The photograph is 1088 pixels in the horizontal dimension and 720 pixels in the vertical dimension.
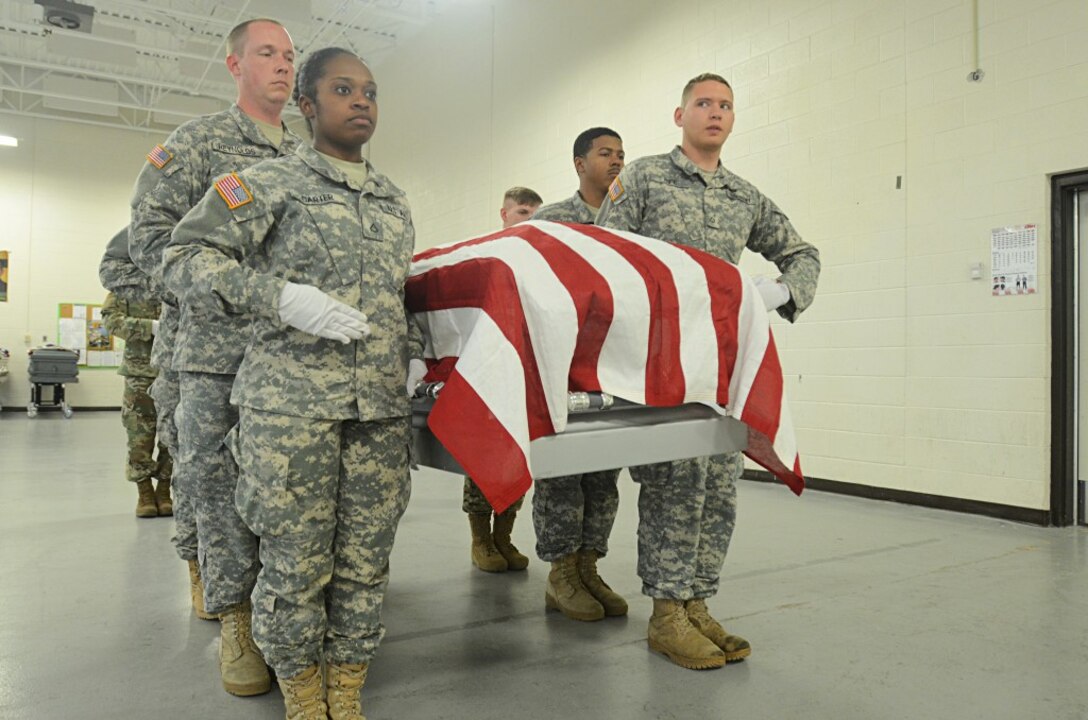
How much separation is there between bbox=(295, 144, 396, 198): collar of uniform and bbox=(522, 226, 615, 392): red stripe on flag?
1.26ft

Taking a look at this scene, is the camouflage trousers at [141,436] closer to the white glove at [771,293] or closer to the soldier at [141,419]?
the soldier at [141,419]

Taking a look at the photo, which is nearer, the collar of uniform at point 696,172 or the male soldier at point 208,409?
the male soldier at point 208,409

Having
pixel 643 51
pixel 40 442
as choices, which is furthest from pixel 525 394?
pixel 40 442

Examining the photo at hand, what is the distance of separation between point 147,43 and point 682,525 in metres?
10.4

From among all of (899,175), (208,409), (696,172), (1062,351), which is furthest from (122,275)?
(1062,351)

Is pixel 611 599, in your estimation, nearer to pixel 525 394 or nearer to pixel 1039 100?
pixel 525 394

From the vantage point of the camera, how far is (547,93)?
7281 mm

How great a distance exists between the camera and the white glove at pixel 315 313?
55.8 inches

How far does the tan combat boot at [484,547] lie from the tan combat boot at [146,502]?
6.63ft

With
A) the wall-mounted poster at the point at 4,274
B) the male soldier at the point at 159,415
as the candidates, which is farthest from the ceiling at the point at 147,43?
the male soldier at the point at 159,415

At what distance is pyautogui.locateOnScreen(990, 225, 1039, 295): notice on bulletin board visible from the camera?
3.92 metres

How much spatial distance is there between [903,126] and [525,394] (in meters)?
3.96

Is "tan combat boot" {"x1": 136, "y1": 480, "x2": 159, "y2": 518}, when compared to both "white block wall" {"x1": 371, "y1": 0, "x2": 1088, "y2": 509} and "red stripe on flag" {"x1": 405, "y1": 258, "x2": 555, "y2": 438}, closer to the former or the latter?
"red stripe on flag" {"x1": 405, "y1": 258, "x2": 555, "y2": 438}

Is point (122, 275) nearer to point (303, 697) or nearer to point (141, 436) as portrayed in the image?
point (141, 436)
